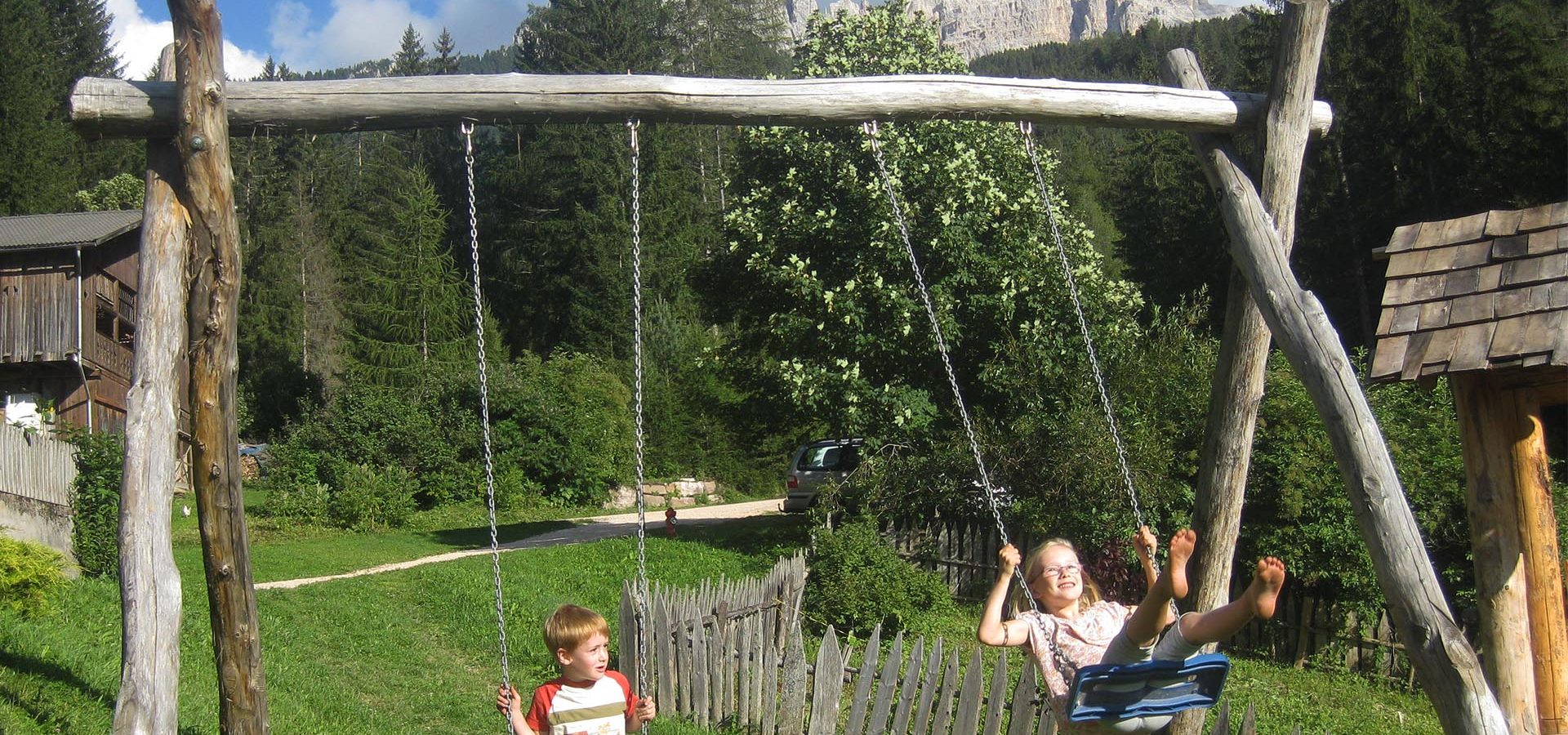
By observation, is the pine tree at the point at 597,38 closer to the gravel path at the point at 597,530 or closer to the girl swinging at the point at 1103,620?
the gravel path at the point at 597,530

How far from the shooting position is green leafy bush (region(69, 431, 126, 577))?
13.4 m

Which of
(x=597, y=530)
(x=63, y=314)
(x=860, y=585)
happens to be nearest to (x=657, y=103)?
(x=860, y=585)

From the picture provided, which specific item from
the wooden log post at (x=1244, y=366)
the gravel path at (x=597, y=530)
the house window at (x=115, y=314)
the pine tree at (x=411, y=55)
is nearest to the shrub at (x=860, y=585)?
the gravel path at (x=597, y=530)

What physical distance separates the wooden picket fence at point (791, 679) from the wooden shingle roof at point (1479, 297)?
254cm

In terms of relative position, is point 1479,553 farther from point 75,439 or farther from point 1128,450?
point 75,439

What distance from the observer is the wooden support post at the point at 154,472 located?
15.4 feet

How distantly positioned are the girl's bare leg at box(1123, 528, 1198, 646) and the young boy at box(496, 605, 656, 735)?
1.81 meters

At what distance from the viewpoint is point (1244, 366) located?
19.3 feet

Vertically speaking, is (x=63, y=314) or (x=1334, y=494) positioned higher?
(x=63, y=314)

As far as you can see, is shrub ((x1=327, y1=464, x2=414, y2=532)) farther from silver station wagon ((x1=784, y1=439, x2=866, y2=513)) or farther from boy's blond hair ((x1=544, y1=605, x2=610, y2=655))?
boy's blond hair ((x1=544, y1=605, x2=610, y2=655))

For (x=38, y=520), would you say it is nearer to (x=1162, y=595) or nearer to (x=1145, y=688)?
(x=1145, y=688)

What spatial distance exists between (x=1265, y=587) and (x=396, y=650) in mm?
9312

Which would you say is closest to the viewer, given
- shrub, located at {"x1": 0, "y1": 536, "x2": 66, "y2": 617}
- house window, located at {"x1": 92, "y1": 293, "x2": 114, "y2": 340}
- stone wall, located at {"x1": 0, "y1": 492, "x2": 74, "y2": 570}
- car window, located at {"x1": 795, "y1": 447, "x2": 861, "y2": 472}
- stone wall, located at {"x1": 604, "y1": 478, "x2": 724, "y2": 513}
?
shrub, located at {"x1": 0, "y1": 536, "x2": 66, "y2": 617}

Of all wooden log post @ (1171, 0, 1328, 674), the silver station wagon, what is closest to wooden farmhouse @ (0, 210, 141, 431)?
the silver station wagon
